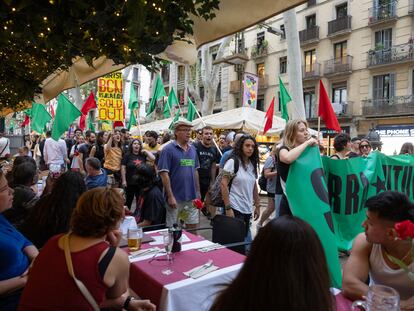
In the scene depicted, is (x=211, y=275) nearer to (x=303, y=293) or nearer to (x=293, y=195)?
(x=303, y=293)

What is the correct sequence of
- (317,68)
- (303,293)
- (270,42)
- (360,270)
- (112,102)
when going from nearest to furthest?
(303,293) → (360,270) → (112,102) → (317,68) → (270,42)

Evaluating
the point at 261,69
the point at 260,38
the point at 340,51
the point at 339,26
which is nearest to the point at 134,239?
the point at 339,26

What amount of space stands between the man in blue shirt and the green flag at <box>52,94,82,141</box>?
3487mm

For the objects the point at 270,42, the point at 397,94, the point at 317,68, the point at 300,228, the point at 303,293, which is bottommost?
the point at 303,293

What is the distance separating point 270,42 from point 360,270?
3118 cm

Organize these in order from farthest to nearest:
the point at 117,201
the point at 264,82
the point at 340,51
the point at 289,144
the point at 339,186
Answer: the point at 264,82
the point at 340,51
the point at 339,186
the point at 289,144
the point at 117,201

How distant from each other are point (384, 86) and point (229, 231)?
2509 cm

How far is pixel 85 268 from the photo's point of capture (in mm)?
1896

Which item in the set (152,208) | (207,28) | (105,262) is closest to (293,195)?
(152,208)

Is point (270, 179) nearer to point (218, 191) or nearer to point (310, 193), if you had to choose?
point (218, 191)

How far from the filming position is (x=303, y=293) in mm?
1263

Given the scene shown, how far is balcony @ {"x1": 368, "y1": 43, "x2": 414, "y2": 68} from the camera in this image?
2275 centimetres

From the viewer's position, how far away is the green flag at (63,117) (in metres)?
7.37

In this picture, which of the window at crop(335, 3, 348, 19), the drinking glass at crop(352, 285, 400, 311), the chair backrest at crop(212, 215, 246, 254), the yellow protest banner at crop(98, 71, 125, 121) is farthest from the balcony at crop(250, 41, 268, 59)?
the drinking glass at crop(352, 285, 400, 311)
